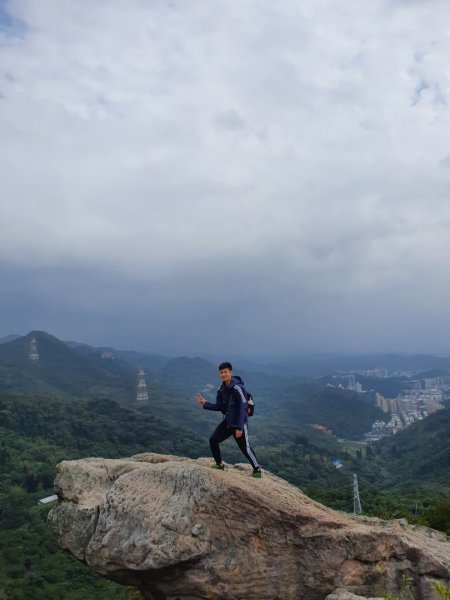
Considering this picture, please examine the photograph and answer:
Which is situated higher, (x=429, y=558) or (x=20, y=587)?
(x=429, y=558)

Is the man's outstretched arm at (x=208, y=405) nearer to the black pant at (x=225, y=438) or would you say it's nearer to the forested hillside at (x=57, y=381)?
the black pant at (x=225, y=438)

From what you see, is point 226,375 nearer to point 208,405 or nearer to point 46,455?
point 208,405

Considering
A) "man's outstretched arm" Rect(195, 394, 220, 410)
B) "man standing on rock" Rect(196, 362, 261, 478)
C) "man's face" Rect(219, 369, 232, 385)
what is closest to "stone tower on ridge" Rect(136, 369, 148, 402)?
"man's outstretched arm" Rect(195, 394, 220, 410)

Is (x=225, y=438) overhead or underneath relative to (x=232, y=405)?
underneath

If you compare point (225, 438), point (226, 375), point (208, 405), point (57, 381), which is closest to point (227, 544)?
point (225, 438)

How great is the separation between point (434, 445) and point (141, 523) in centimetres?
11433

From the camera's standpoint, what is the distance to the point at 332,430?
593 feet

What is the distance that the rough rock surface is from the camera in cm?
817

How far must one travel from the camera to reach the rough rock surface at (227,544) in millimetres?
8172

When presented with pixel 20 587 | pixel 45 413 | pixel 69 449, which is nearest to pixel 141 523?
pixel 20 587

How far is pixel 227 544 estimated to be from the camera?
8297 mm

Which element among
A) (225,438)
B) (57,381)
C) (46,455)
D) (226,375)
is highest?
(226,375)

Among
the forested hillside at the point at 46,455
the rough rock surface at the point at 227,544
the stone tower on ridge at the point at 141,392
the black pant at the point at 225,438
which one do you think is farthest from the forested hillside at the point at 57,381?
the black pant at the point at 225,438

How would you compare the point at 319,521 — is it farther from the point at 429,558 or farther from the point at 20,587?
the point at 20,587
